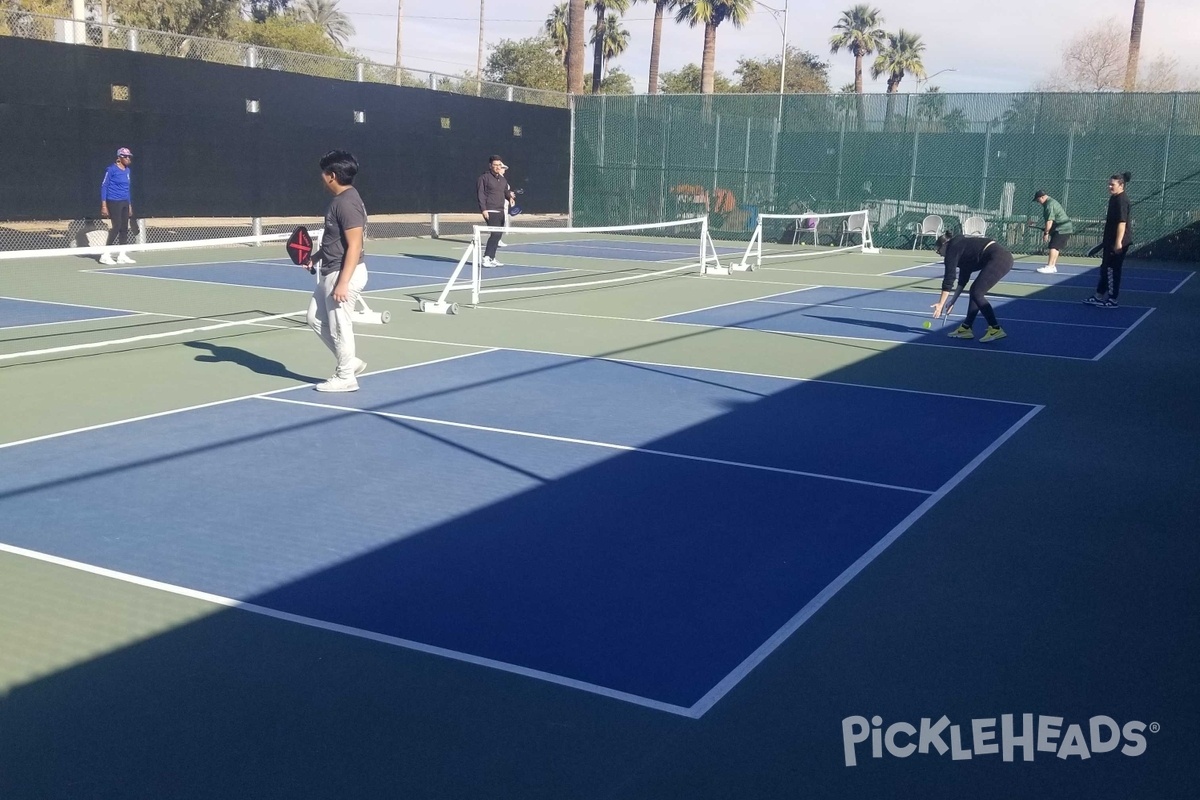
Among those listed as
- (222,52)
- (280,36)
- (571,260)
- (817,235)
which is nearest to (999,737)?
(571,260)

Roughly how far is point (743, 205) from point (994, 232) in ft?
21.3

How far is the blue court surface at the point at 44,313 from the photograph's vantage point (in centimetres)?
1253

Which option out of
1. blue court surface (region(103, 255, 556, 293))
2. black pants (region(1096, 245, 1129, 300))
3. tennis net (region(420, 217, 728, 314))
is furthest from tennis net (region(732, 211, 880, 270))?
black pants (region(1096, 245, 1129, 300))

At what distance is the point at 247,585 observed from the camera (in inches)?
199

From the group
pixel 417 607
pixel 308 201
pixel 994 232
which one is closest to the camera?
pixel 417 607

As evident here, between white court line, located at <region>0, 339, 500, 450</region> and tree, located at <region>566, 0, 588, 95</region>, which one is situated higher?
tree, located at <region>566, 0, 588, 95</region>

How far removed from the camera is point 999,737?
382 centimetres

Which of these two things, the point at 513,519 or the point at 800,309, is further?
the point at 800,309

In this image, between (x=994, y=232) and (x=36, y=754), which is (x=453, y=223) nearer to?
(x=994, y=232)

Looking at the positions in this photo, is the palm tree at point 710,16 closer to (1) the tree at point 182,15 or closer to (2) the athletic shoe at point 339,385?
(1) the tree at point 182,15

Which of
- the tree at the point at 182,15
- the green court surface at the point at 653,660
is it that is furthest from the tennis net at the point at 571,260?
the tree at the point at 182,15

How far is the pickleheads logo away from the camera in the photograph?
3.73m

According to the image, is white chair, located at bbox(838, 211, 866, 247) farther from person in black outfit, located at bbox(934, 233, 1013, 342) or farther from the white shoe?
the white shoe

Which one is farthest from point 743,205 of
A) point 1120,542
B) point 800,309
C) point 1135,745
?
point 1135,745
